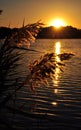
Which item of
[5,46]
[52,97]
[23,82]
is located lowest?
[52,97]

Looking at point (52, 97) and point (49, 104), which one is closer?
point (49, 104)

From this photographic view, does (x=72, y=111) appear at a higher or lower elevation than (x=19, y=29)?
lower

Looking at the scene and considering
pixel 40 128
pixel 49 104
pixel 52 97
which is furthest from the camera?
pixel 52 97

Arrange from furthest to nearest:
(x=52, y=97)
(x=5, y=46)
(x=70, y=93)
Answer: (x=70, y=93) → (x=52, y=97) → (x=5, y=46)

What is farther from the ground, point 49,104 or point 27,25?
point 27,25

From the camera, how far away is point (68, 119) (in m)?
14.2

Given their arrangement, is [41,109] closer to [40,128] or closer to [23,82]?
[40,128]

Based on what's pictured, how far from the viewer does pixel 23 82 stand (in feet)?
16.2

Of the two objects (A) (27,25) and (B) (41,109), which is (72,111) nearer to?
(B) (41,109)

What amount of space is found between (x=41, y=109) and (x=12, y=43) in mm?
11325

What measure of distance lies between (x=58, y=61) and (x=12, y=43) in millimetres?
684

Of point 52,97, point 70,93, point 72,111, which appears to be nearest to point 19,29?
point 72,111

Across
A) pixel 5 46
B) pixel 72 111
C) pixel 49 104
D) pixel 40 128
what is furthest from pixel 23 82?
pixel 49 104

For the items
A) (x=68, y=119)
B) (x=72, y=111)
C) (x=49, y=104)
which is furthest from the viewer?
(x=49, y=104)
